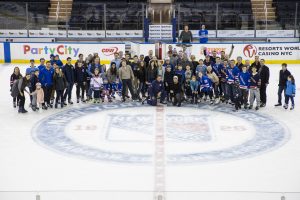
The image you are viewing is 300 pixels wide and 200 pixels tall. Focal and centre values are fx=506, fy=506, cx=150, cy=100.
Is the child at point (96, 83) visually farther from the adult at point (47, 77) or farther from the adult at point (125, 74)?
the adult at point (47, 77)

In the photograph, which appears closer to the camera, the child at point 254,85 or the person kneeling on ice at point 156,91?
the child at point 254,85

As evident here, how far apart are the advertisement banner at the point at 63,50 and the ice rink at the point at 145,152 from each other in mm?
8213

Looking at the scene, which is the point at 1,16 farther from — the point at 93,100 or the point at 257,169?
the point at 257,169

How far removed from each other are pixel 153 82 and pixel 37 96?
3.42m

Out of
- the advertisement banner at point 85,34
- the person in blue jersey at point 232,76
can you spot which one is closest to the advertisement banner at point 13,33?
the advertisement banner at point 85,34

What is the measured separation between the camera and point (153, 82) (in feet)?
49.8

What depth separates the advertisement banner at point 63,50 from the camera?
23.6 meters

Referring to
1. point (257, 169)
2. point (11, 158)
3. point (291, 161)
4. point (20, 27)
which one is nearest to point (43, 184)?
point (11, 158)

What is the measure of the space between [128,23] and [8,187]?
20.4 meters

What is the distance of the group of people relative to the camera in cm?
1459

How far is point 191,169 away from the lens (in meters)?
10.0

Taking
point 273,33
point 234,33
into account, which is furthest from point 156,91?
point 273,33

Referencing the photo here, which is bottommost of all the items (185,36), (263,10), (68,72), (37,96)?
(37,96)

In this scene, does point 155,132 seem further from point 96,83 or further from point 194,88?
point 96,83
